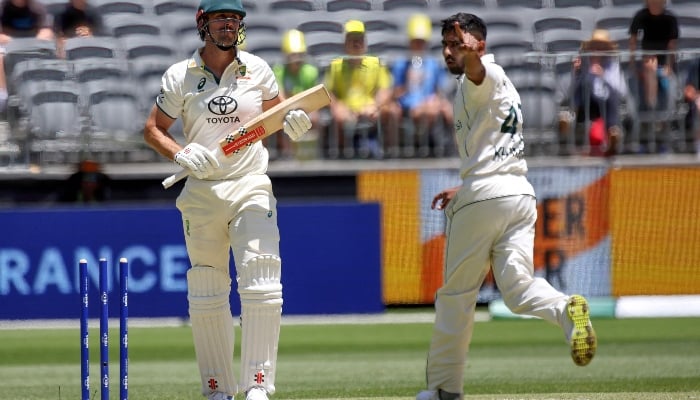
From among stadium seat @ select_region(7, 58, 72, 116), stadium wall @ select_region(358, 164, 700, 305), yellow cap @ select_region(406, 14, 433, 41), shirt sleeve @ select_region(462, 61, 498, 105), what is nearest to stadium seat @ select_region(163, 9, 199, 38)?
stadium seat @ select_region(7, 58, 72, 116)

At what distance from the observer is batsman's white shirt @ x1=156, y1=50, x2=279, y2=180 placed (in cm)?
602

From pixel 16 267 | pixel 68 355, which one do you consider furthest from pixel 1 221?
pixel 68 355

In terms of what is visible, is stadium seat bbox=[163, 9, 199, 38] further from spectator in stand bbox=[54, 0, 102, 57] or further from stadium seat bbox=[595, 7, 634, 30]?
stadium seat bbox=[595, 7, 634, 30]

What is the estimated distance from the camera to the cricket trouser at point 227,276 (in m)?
5.93

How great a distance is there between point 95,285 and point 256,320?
584cm

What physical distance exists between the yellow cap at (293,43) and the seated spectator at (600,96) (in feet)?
9.29

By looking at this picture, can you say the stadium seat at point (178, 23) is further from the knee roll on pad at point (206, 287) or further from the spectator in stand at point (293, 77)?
the knee roll on pad at point (206, 287)

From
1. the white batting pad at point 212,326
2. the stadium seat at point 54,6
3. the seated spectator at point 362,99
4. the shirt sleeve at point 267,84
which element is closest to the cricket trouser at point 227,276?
the white batting pad at point 212,326

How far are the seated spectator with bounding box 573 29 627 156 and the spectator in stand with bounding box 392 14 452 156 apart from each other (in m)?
1.38

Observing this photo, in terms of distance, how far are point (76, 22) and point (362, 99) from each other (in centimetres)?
328

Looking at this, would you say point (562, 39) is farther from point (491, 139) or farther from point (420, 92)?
point (491, 139)

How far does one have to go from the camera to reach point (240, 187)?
598 cm

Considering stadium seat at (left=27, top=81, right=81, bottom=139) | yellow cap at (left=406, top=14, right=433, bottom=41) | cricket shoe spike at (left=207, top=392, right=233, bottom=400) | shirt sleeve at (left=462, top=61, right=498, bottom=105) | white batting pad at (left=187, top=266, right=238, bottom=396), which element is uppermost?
yellow cap at (left=406, top=14, right=433, bottom=41)

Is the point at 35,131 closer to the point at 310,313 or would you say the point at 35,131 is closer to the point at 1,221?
the point at 1,221
